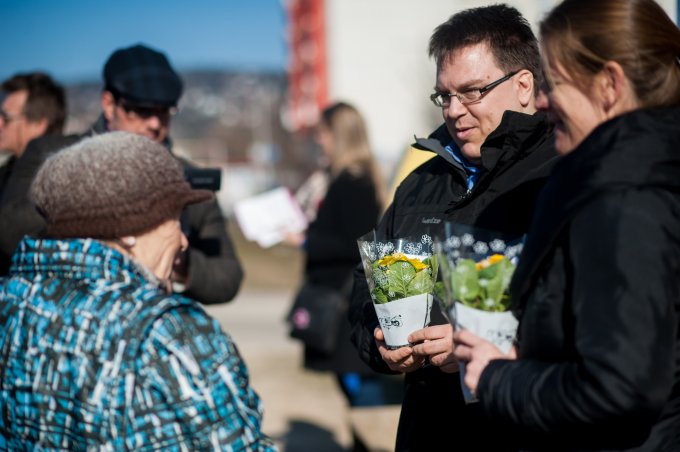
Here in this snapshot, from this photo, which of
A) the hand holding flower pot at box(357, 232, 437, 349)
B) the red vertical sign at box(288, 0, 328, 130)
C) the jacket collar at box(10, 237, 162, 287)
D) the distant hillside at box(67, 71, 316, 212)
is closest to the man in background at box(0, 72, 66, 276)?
the jacket collar at box(10, 237, 162, 287)

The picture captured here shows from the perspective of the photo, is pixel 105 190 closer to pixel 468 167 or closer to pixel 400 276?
pixel 400 276

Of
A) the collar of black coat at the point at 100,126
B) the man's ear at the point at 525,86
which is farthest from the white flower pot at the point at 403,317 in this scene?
the collar of black coat at the point at 100,126

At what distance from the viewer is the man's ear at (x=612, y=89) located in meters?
1.95

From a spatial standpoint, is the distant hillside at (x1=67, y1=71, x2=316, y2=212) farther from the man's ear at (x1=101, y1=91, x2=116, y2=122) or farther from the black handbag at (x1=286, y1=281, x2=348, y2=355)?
the man's ear at (x1=101, y1=91, x2=116, y2=122)

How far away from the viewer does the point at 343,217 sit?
595cm

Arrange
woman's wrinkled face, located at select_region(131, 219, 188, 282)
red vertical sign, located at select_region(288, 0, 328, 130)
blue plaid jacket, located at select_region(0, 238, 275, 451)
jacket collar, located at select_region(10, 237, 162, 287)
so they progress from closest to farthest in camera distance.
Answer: blue plaid jacket, located at select_region(0, 238, 275, 451)
jacket collar, located at select_region(10, 237, 162, 287)
woman's wrinkled face, located at select_region(131, 219, 188, 282)
red vertical sign, located at select_region(288, 0, 328, 130)

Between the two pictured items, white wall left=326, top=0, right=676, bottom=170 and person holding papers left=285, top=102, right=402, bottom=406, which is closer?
person holding papers left=285, top=102, right=402, bottom=406

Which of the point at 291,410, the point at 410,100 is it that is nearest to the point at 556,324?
the point at 291,410

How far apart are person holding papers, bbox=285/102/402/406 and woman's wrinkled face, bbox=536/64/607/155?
381 cm

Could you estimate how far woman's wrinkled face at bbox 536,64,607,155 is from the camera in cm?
201

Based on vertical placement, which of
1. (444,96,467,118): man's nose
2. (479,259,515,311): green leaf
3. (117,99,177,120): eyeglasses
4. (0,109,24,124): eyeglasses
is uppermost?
(444,96,467,118): man's nose

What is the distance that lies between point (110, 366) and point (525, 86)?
1.62 meters

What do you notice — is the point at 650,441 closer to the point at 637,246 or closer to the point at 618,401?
the point at 618,401

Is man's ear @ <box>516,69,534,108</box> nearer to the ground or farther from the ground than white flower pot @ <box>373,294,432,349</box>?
farther from the ground
